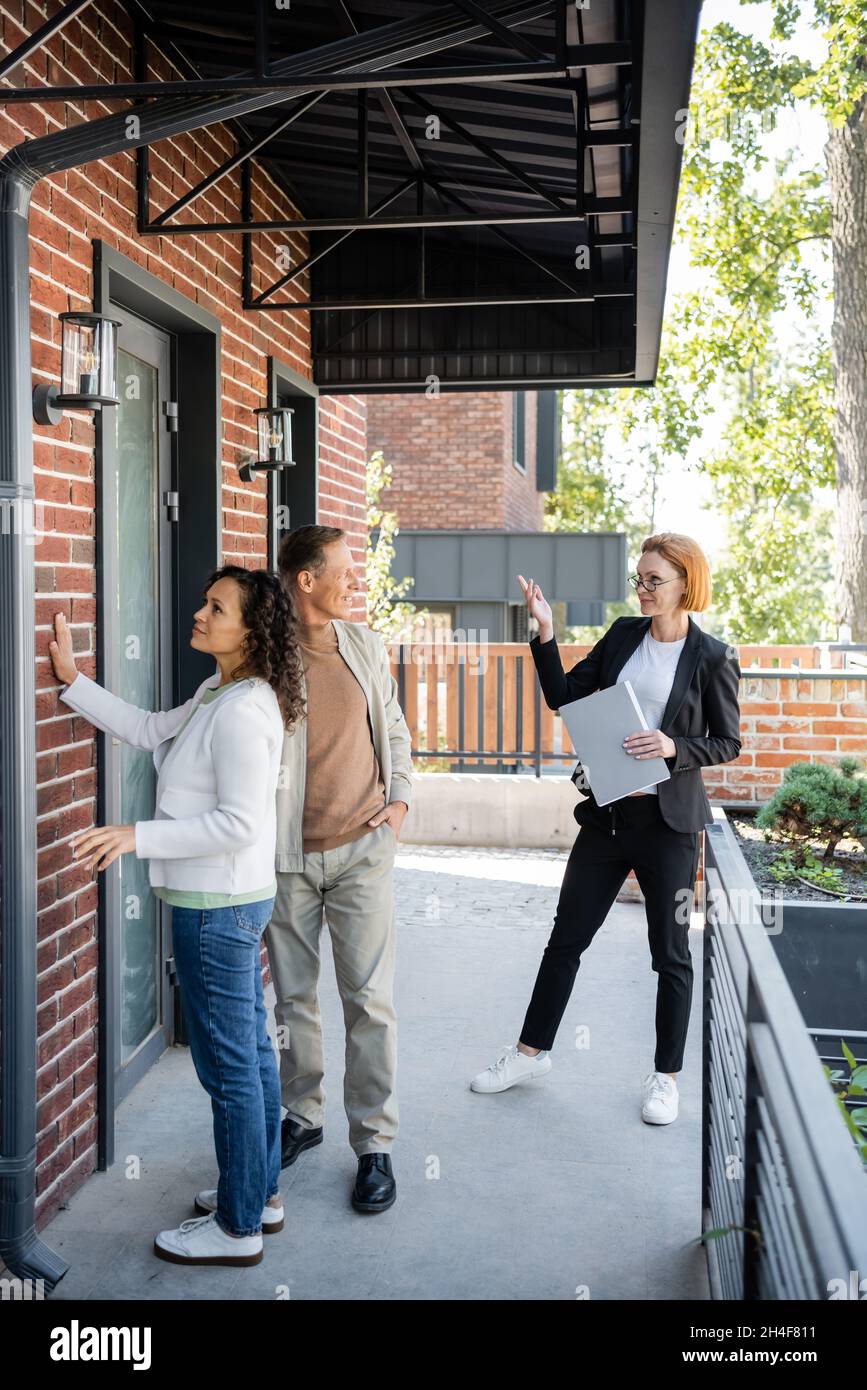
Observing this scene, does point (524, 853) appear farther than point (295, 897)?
Yes

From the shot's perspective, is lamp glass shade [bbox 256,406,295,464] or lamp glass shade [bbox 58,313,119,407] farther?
lamp glass shade [bbox 256,406,295,464]

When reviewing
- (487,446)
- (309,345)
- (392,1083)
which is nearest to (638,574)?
(392,1083)

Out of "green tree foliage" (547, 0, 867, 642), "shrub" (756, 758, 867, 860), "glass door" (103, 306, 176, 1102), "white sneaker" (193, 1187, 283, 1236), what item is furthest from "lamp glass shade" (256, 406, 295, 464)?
"green tree foliage" (547, 0, 867, 642)

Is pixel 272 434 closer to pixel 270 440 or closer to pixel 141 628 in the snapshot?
pixel 270 440

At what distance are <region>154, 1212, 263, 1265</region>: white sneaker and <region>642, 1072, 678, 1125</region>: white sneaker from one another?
59.1 inches

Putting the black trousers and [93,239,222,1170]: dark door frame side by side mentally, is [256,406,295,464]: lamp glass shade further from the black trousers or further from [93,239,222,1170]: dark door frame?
the black trousers

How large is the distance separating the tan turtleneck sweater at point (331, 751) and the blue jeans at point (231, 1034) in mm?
487

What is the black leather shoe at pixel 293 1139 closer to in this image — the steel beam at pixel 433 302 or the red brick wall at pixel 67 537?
the red brick wall at pixel 67 537

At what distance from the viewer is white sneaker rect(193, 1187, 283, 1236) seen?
131 inches
